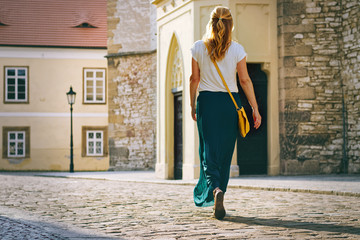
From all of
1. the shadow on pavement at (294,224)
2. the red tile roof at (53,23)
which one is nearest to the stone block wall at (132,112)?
the red tile roof at (53,23)

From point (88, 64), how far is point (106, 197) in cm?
2444

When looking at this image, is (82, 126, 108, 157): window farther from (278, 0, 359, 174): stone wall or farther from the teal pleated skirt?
the teal pleated skirt

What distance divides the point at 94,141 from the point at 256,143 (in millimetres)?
18721

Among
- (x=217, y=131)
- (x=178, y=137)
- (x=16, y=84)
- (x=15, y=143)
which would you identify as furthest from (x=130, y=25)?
(x=217, y=131)

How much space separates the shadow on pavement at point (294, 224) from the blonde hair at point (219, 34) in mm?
1627

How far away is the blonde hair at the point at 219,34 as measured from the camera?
21.1ft

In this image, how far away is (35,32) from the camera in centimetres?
3378

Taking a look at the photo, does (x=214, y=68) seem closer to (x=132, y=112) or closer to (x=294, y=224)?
Answer: (x=294, y=224)

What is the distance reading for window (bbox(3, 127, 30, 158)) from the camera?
33.0m

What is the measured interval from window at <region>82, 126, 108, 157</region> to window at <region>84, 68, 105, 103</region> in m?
1.55

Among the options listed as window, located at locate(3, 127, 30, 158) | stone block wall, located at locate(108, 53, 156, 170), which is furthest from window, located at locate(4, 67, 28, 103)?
stone block wall, located at locate(108, 53, 156, 170)

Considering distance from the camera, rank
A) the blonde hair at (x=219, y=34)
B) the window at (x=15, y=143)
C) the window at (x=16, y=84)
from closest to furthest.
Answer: the blonde hair at (x=219, y=34), the window at (x=15, y=143), the window at (x=16, y=84)

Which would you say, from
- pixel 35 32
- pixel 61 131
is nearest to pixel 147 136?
pixel 61 131

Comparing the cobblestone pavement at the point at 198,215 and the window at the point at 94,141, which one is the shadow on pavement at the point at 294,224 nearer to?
the cobblestone pavement at the point at 198,215
